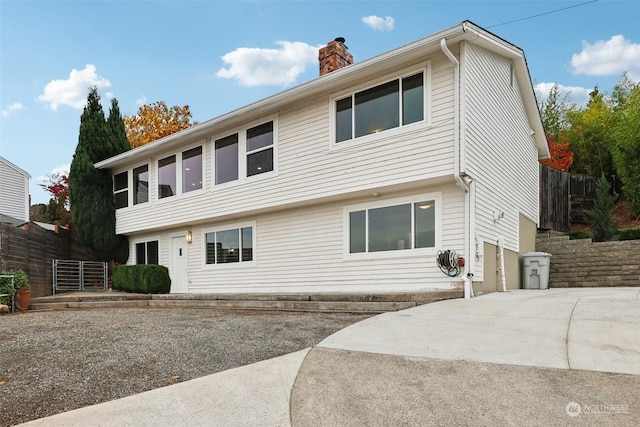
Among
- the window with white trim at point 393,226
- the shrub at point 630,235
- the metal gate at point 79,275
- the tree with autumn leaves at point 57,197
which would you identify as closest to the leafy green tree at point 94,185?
the metal gate at point 79,275

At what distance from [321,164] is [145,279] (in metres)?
6.83

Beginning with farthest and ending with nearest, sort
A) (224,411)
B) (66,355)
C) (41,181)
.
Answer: (41,181) < (66,355) < (224,411)

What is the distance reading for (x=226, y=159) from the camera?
35.9 feet

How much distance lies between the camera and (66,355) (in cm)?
397

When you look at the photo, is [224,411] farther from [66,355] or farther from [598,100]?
[598,100]

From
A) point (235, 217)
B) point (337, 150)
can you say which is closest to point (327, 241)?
point (337, 150)

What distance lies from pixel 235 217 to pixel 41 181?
15822 mm

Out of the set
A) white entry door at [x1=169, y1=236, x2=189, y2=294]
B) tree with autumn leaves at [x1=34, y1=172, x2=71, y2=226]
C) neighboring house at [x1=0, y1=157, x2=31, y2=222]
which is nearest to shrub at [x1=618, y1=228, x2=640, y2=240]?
white entry door at [x1=169, y1=236, x2=189, y2=294]

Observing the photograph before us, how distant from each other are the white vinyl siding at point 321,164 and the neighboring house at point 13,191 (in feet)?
39.2

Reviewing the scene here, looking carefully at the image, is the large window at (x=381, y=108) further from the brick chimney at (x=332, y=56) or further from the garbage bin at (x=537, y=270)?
the garbage bin at (x=537, y=270)

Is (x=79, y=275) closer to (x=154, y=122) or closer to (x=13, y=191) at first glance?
(x=13, y=191)

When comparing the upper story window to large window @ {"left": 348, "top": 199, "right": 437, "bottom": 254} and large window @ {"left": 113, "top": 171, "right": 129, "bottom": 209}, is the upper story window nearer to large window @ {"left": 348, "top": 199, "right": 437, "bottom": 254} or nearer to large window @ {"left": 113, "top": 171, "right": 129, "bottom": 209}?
large window @ {"left": 348, "top": 199, "right": 437, "bottom": 254}

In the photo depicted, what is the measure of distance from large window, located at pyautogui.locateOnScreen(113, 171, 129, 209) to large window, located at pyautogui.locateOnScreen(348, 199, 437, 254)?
8973 mm

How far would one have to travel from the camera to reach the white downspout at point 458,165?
6.95 metres
